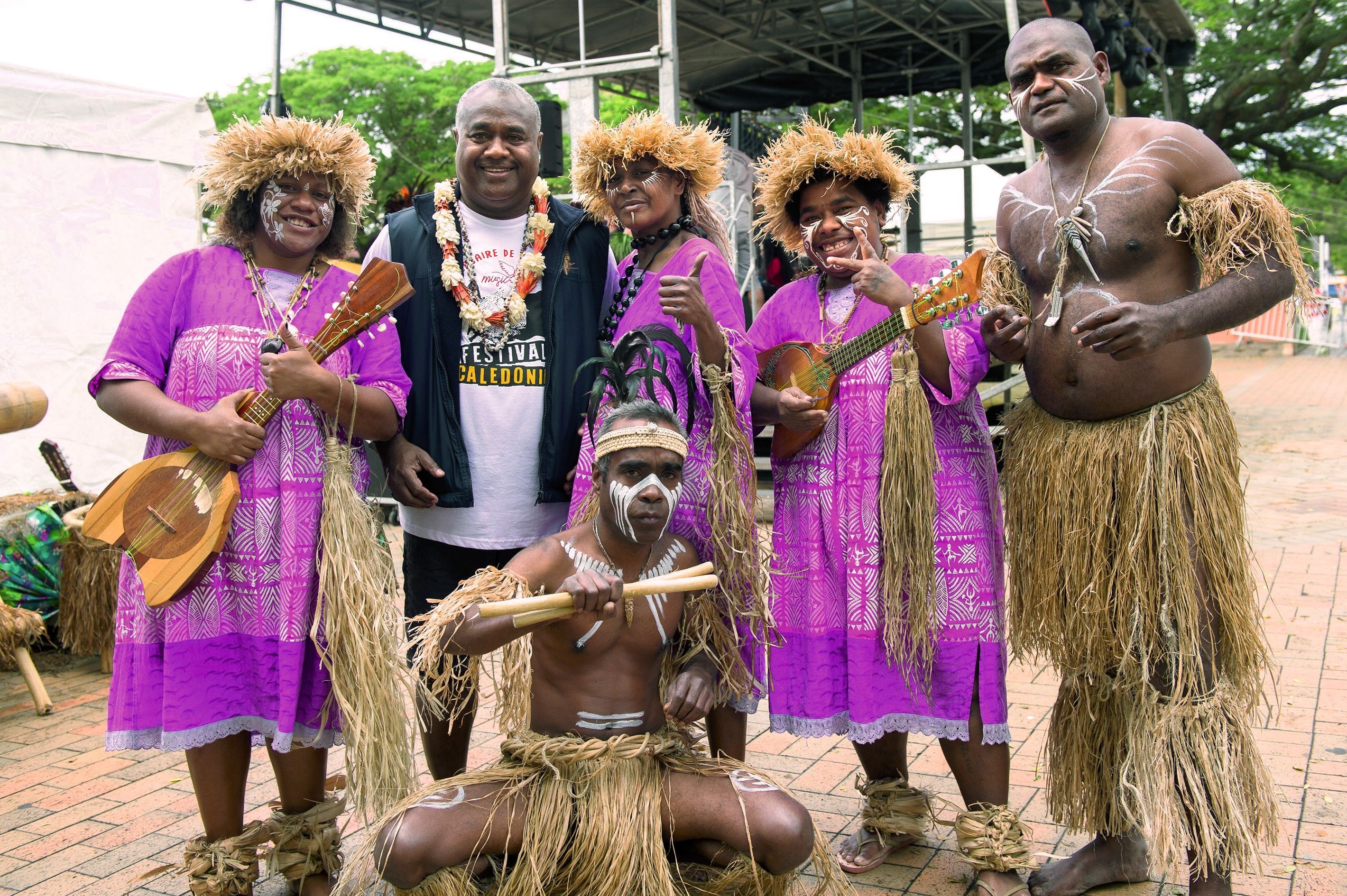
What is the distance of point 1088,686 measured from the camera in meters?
2.78

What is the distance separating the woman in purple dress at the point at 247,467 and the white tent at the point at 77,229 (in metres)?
5.18

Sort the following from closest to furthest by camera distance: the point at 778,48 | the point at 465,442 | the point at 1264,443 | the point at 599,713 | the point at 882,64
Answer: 1. the point at 599,713
2. the point at 465,442
3. the point at 1264,443
4. the point at 778,48
5. the point at 882,64

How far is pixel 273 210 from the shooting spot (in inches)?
109

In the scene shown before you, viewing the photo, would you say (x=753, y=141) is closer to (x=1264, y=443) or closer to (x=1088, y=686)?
(x=1264, y=443)

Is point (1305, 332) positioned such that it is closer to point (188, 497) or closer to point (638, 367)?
point (638, 367)

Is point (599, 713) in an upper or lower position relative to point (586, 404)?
lower

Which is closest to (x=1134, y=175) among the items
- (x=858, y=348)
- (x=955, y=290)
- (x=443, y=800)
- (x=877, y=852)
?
(x=955, y=290)

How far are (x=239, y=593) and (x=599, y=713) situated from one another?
1.00 m

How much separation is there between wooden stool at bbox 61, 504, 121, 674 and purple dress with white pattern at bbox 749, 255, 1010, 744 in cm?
356

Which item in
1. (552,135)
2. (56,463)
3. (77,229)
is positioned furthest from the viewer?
(552,135)

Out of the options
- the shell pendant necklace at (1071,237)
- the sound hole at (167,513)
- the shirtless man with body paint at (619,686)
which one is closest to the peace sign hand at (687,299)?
the shirtless man with body paint at (619,686)

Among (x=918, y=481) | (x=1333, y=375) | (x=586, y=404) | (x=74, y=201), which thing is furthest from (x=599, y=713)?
(x=1333, y=375)

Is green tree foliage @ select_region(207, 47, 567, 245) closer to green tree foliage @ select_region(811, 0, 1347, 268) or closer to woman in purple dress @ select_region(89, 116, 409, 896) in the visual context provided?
green tree foliage @ select_region(811, 0, 1347, 268)

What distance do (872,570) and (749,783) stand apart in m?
0.68
